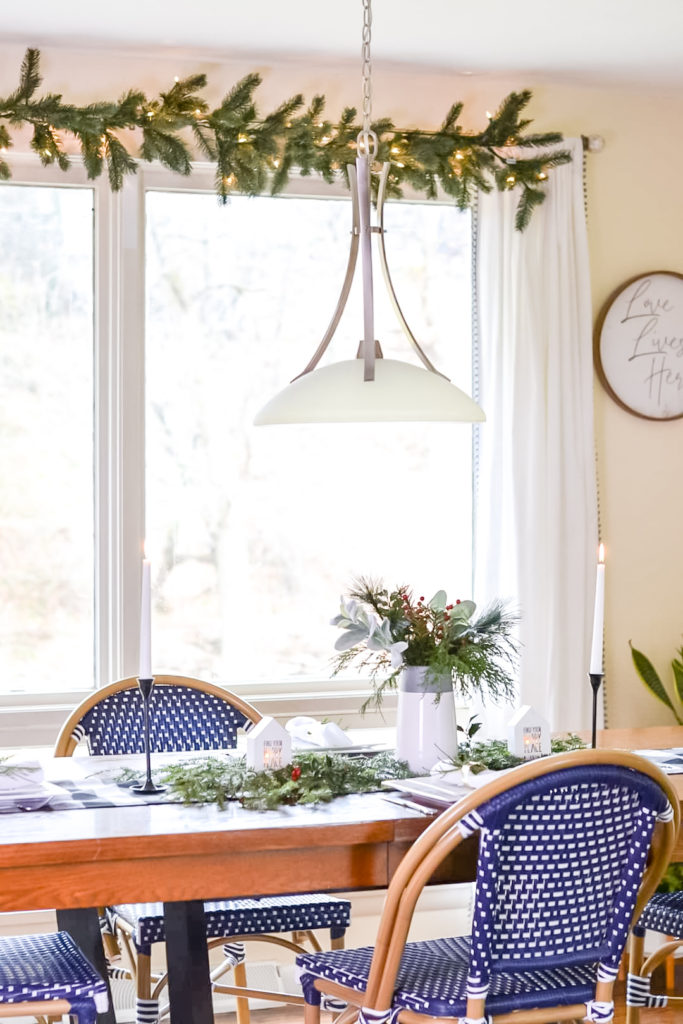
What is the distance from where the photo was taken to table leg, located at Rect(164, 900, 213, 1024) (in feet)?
7.47

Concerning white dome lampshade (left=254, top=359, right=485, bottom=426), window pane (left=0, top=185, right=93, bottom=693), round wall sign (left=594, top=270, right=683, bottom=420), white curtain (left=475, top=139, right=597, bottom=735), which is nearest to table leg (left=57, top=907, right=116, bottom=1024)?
white dome lampshade (left=254, top=359, right=485, bottom=426)

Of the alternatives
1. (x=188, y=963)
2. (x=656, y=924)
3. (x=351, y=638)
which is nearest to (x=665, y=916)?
(x=656, y=924)

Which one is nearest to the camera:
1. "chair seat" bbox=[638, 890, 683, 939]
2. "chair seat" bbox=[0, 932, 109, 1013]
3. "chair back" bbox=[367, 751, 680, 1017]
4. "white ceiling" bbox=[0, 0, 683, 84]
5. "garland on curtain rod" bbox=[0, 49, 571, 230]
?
"chair back" bbox=[367, 751, 680, 1017]

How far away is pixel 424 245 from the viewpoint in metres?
4.22

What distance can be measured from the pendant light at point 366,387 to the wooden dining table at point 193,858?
0.75 m

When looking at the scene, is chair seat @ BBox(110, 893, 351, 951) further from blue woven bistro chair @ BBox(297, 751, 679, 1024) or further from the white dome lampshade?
the white dome lampshade

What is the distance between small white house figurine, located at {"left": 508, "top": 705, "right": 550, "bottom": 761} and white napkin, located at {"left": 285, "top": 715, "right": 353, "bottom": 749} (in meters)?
0.43

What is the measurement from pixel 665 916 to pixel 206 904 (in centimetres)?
98

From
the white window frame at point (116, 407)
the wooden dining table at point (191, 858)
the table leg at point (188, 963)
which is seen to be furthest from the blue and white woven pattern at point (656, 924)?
the white window frame at point (116, 407)

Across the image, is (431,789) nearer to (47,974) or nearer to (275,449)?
(47,974)

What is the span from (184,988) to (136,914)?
1.52 feet

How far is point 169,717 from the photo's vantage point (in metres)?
3.13

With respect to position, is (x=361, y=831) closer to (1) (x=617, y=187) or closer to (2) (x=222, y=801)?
(2) (x=222, y=801)

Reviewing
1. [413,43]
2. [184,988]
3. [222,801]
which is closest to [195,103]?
[413,43]
